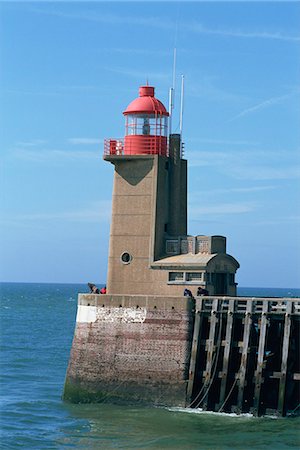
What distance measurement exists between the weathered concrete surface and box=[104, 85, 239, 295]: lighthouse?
1.67 metres

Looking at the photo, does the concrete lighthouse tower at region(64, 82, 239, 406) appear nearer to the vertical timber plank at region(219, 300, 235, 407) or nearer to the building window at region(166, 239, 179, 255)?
the building window at region(166, 239, 179, 255)

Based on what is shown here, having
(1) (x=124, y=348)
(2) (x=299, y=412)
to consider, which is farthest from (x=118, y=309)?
(2) (x=299, y=412)

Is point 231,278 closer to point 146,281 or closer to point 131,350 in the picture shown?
point 146,281

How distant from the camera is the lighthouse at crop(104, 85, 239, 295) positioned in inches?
1427

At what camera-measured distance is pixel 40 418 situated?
3419 cm

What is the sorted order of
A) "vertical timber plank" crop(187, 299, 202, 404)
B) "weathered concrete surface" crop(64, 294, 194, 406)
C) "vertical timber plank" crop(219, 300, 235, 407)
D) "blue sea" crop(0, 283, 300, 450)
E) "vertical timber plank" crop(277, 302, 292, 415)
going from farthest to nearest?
"weathered concrete surface" crop(64, 294, 194, 406), "vertical timber plank" crop(187, 299, 202, 404), "vertical timber plank" crop(219, 300, 235, 407), "vertical timber plank" crop(277, 302, 292, 415), "blue sea" crop(0, 283, 300, 450)

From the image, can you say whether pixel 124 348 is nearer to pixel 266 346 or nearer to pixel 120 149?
pixel 266 346

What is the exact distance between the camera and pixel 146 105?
125 feet

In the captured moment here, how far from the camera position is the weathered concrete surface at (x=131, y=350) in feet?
111

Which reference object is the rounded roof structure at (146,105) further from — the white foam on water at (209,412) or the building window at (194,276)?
the white foam on water at (209,412)

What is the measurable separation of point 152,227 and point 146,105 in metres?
4.74

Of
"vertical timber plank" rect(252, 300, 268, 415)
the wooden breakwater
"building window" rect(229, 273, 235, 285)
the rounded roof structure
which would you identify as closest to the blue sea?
"vertical timber plank" rect(252, 300, 268, 415)

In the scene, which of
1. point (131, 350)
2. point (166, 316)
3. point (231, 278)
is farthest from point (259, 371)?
point (231, 278)

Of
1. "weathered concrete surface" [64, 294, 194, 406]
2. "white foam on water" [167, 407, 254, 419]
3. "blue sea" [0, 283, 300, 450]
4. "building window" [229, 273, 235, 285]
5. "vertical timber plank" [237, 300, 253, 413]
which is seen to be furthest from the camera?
"building window" [229, 273, 235, 285]
